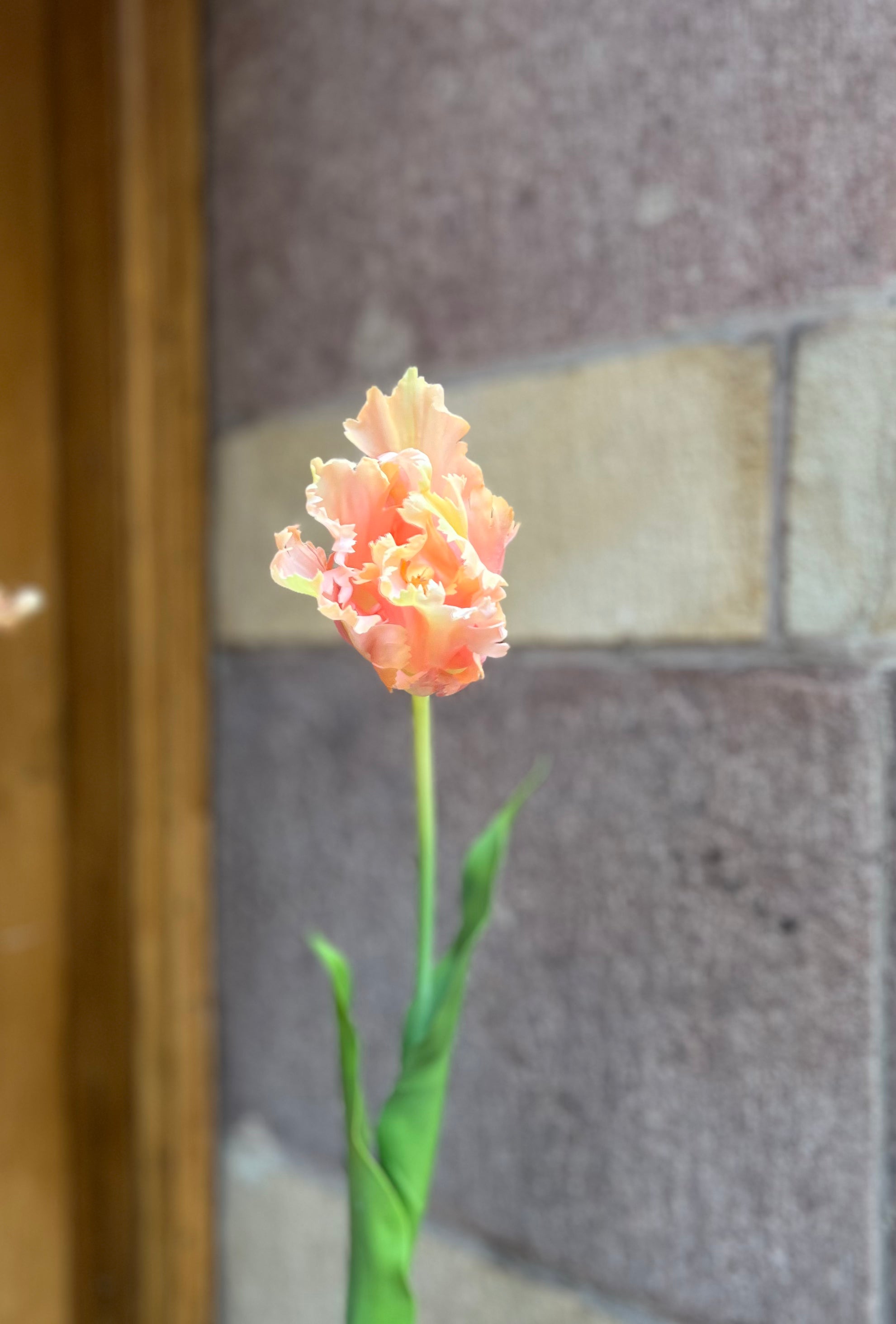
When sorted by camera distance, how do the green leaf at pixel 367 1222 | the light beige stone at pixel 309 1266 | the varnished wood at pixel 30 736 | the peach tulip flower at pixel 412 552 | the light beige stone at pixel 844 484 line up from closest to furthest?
the peach tulip flower at pixel 412 552 → the green leaf at pixel 367 1222 → the light beige stone at pixel 844 484 → the light beige stone at pixel 309 1266 → the varnished wood at pixel 30 736

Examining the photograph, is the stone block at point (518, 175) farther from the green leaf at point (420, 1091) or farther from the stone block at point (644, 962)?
the green leaf at point (420, 1091)

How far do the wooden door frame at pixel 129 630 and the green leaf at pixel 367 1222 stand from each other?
21.7 inches

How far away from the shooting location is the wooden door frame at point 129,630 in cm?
100

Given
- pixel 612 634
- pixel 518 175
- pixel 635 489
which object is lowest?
pixel 612 634

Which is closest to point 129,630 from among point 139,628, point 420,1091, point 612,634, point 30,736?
point 139,628

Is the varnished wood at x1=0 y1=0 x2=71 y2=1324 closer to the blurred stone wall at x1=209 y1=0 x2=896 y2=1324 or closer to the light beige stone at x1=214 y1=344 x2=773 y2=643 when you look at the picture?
the blurred stone wall at x1=209 y1=0 x2=896 y2=1324

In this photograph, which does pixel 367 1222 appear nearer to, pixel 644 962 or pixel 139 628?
pixel 644 962

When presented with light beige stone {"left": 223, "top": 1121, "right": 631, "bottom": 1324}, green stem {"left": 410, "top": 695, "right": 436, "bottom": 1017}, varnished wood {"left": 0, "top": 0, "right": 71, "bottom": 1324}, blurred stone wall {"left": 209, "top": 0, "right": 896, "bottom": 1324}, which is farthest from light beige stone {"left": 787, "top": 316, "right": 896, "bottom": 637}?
varnished wood {"left": 0, "top": 0, "right": 71, "bottom": 1324}

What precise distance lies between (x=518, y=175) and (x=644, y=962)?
2.02ft

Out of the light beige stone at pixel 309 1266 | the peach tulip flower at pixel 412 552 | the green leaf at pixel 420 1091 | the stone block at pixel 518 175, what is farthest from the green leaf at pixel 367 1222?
the stone block at pixel 518 175

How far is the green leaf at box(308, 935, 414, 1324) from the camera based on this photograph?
0.50 metres

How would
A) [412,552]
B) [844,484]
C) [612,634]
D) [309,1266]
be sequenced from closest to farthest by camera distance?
1. [412,552]
2. [844,484]
3. [612,634]
4. [309,1266]

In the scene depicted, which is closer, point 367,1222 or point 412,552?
point 412,552

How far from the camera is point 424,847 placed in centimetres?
50
